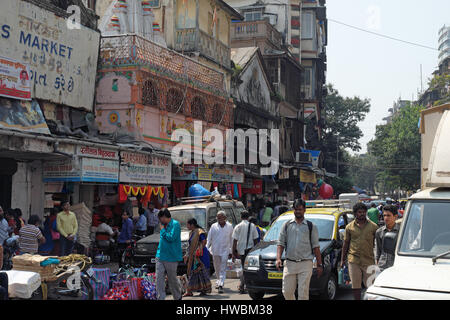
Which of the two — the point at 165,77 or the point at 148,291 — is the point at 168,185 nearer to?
the point at 165,77

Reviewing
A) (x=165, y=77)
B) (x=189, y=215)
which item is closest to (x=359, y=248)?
(x=189, y=215)

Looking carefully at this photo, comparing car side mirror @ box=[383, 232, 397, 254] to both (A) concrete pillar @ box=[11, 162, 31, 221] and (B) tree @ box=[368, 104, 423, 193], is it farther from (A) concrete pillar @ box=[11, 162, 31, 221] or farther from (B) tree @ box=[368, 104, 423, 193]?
(B) tree @ box=[368, 104, 423, 193]

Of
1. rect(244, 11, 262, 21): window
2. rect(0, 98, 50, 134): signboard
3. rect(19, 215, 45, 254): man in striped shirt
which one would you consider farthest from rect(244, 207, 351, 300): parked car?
rect(244, 11, 262, 21): window

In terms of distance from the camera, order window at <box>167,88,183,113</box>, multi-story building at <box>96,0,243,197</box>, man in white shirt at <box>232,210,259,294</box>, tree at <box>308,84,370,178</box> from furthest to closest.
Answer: tree at <box>308,84,370,178</box> → window at <box>167,88,183,113</box> → multi-story building at <box>96,0,243,197</box> → man in white shirt at <box>232,210,259,294</box>

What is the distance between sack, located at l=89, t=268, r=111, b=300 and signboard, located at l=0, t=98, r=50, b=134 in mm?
5618

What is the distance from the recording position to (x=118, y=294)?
981cm

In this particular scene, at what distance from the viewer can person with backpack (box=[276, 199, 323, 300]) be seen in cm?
844

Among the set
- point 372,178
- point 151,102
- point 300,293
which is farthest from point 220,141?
point 372,178

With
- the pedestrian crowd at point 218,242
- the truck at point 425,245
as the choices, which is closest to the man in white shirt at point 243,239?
the pedestrian crowd at point 218,242

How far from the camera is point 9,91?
14.8 meters

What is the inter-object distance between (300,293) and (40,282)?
380 centimetres

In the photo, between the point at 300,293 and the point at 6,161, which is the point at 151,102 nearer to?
the point at 6,161

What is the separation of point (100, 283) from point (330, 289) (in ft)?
14.1

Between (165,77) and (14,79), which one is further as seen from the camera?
(165,77)
